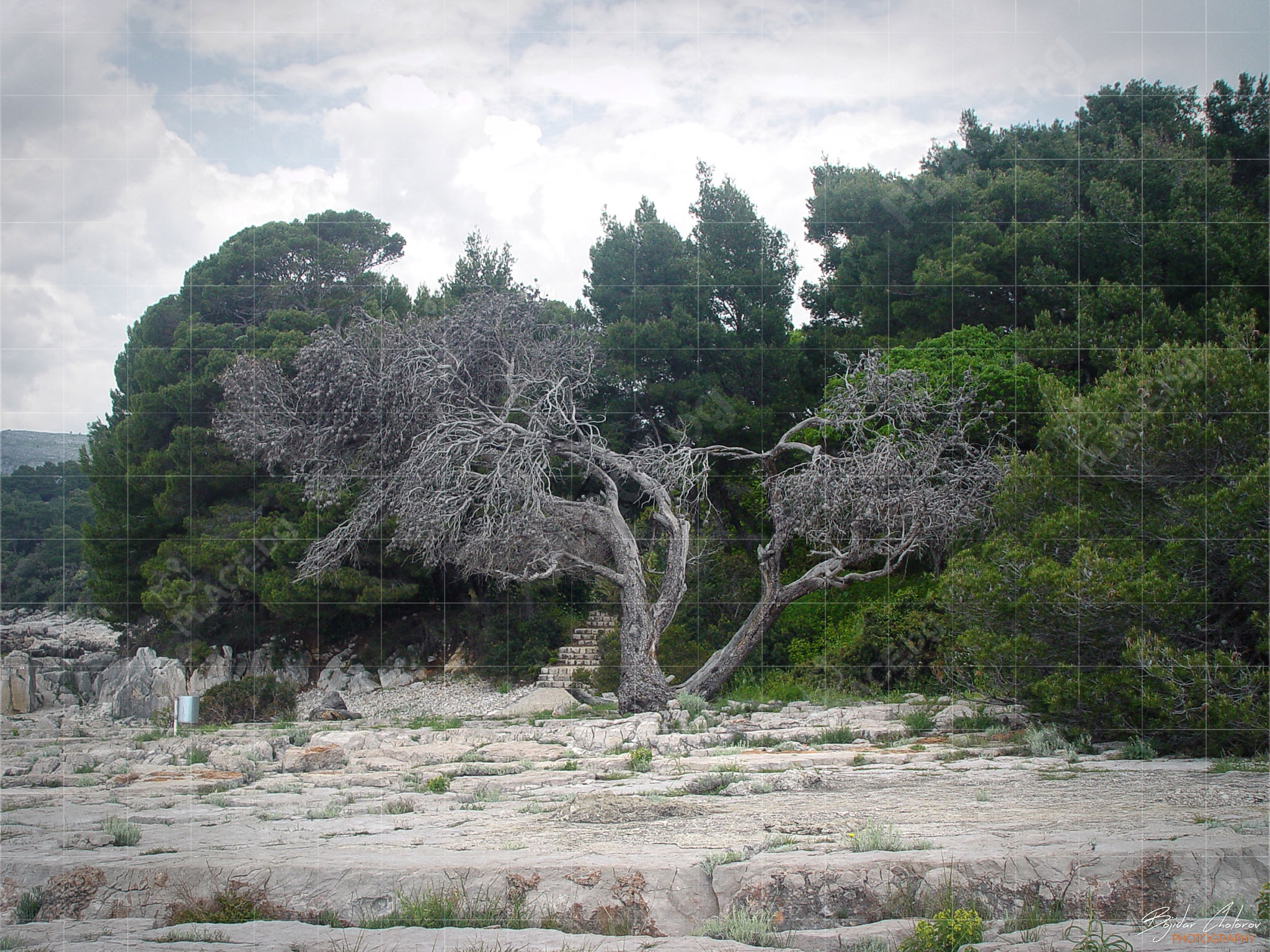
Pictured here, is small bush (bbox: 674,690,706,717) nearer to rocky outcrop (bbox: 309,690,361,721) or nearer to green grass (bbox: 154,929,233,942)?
rocky outcrop (bbox: 309,690,361,721)

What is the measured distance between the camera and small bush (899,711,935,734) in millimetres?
7688

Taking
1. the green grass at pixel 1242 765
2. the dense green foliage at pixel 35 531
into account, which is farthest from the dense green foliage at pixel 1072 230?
the dense green foliage at pixel 35 531

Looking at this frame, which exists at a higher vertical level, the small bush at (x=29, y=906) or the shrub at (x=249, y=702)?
the small bush at (x=29, y=906)

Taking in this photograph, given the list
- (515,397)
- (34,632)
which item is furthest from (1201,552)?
(34,632)

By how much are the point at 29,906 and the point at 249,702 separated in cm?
689

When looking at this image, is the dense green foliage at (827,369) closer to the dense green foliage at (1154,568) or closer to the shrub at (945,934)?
the dense green foliage at (1154,568)

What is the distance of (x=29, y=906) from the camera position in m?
4.28

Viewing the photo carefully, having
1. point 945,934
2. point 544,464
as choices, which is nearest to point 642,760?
point 945,934

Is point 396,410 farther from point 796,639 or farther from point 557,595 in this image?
point 796,639

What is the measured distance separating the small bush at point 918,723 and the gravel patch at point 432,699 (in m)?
5.12

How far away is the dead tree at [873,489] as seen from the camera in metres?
10.2

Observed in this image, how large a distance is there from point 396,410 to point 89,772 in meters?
5.10

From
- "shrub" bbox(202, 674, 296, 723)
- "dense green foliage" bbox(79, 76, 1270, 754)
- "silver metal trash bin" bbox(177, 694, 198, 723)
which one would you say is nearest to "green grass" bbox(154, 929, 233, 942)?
"dense green foliage" bbox(79, 76, 1270, 754)

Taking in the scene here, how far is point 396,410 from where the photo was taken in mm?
10672
